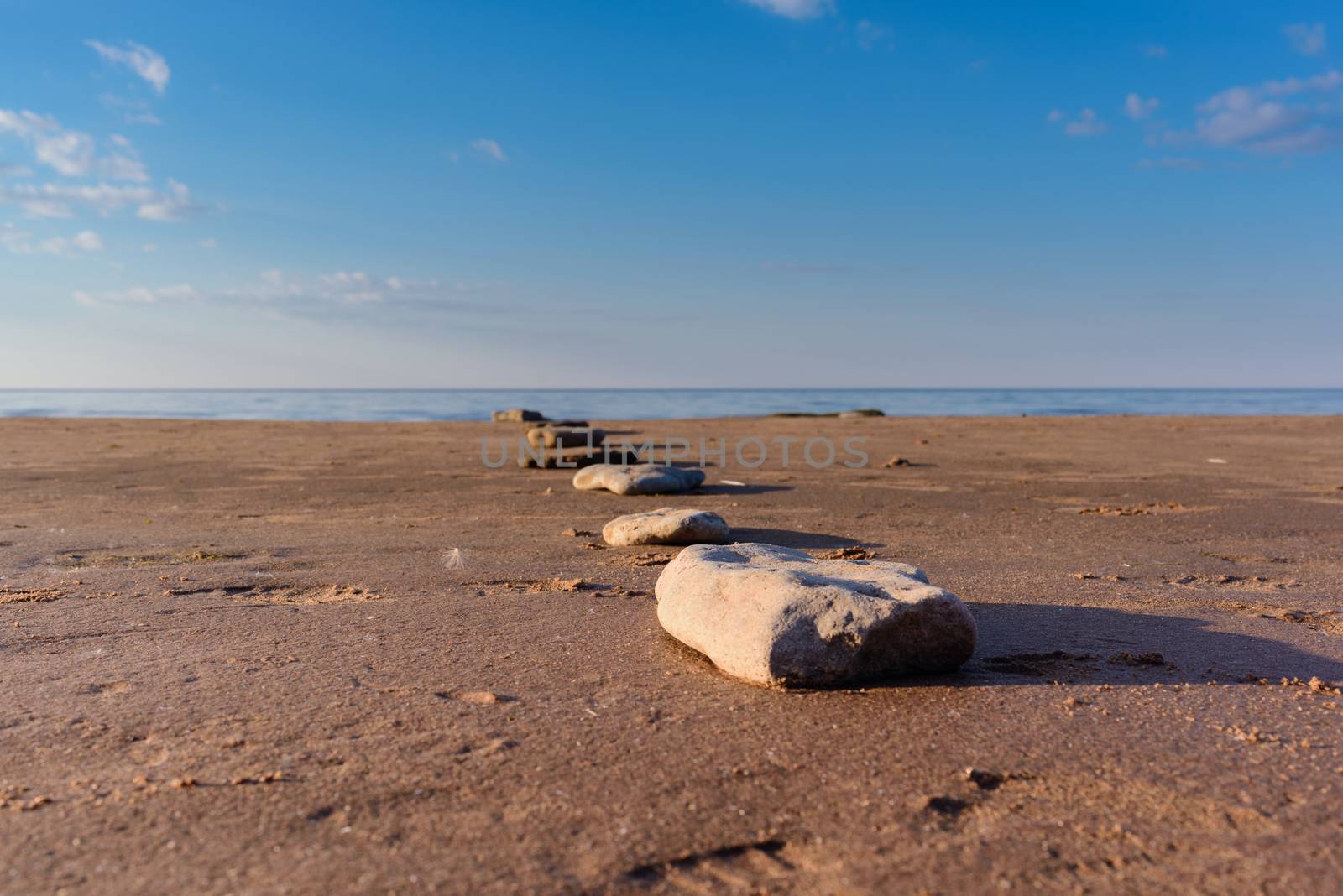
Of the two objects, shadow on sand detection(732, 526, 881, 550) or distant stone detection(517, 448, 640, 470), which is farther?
distant stone detection(517, 448, 640, 470)

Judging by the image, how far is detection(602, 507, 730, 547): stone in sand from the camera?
6.62 metres

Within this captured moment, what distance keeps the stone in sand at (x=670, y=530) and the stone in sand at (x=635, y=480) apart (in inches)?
108

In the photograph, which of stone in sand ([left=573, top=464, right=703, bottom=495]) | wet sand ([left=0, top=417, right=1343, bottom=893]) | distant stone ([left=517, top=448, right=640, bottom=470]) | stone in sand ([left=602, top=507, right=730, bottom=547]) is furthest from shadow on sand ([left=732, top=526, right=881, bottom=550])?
distant stone ([left=517, top=448, right=640, bottom=470])

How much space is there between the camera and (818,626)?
3.58 metres

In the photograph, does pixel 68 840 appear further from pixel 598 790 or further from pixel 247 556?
pixel 247 556

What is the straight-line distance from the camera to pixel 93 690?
11.4ft

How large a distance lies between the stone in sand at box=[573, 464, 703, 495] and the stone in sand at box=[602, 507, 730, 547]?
9.02 feet

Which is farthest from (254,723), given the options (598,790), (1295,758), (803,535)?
(803,535)

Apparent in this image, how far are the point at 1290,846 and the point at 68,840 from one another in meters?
3.15

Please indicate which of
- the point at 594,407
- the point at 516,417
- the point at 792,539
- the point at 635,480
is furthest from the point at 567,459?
the point at 594,407

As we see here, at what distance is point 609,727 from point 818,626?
0.90 metres

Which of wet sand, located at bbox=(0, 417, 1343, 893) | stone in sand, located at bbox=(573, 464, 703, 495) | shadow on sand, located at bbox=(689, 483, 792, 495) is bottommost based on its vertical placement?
wet sand, located at bbox=(0, 417, 1343, 893)

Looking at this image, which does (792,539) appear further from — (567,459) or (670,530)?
(567,459)

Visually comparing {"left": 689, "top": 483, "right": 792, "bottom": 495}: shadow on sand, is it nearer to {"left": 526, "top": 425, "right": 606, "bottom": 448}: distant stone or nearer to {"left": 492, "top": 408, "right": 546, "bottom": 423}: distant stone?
{"left": 526, "top": 425, "right": 606, "bottom": 448}: distant stone
